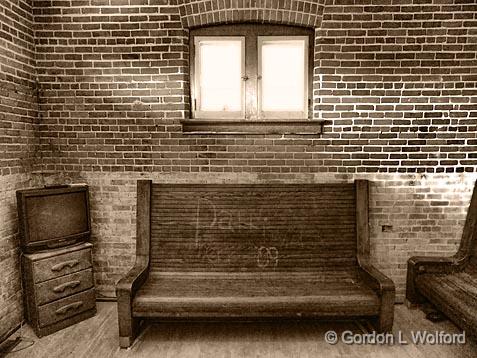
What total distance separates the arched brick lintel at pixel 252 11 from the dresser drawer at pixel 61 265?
2.83m

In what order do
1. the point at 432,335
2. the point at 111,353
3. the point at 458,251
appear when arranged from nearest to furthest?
the point at 111,353
the point at 432,335
the point at 458,251

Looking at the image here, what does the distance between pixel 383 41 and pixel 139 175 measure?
10.6 feet

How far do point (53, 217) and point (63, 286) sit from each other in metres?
0.72

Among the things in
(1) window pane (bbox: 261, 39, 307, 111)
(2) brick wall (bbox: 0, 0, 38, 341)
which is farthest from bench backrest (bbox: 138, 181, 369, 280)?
(2) brick wall (bbox: 0, 0, 38, 341)

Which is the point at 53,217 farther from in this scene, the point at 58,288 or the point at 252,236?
the point at 252,236

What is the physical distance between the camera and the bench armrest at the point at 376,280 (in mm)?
3299

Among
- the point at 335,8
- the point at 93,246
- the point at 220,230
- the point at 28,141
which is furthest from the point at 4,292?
the point at 335,8

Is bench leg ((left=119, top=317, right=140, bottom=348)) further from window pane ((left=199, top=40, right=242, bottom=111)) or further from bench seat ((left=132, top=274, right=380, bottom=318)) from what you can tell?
window pane ((left=199, top=40, right=242, bottom=111))

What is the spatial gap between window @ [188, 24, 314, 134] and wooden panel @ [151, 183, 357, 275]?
0.92 metres

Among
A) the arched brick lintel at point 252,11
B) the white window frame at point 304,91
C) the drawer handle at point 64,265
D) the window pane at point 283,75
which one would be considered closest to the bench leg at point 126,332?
the drawer handle at point 64,265

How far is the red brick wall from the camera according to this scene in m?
4.14

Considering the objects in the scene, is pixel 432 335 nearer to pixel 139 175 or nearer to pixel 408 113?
pixel 408 113

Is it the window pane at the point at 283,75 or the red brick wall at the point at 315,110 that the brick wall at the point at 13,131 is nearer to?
the red brick wall at the point at 315,110

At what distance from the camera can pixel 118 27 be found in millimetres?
4203
